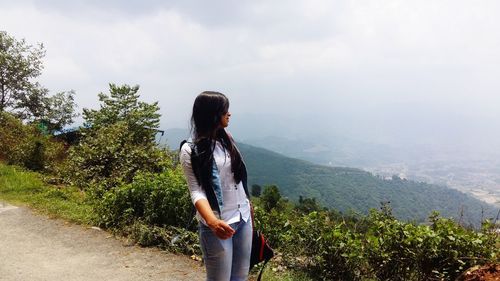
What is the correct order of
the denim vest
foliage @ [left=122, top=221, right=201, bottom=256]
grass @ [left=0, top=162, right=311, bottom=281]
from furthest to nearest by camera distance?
grass @ [left=0, top=162, right=311, bottom=281], foliage @ [left=122, top=221, right=201, bottom=256], the denim vest

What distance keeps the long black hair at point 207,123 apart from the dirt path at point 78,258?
290 cm

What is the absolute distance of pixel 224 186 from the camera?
108 inches

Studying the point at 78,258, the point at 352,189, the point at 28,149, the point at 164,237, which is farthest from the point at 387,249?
the point at 352,189

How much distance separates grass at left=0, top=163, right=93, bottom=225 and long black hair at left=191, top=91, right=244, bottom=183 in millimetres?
5436

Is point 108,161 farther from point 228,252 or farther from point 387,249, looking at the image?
point 228,252

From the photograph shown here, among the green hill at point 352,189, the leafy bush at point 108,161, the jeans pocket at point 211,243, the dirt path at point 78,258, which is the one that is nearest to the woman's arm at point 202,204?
the jeans pocket at point 211,243

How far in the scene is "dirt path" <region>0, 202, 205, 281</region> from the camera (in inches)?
204

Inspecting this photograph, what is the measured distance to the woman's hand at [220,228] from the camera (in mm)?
2535

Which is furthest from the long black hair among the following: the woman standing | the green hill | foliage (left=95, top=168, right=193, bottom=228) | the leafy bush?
the green hill

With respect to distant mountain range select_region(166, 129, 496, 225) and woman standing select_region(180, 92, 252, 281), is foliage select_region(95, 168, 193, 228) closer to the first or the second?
woman standing select_region(180, 92, 252, 281)

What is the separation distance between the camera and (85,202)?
8.68 meters

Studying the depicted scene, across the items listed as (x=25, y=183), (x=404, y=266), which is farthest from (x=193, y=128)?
(x=25, y=183)

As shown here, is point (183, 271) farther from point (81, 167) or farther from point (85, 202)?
point (81, 167)

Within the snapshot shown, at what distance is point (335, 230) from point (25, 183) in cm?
834
